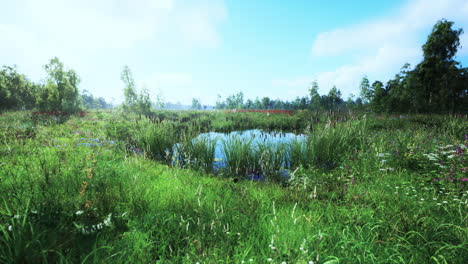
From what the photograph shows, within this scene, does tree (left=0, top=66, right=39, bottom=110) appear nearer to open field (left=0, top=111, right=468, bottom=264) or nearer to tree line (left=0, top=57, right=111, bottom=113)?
tree line (left=0, top=57, right=111, bottom=113)

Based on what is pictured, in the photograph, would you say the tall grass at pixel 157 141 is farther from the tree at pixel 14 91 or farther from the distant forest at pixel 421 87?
the tree at pixel 14 91

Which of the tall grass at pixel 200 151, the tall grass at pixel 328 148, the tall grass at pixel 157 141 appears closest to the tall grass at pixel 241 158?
the tall grass at pixel 200 151

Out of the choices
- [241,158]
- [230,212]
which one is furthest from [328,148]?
[230,212]

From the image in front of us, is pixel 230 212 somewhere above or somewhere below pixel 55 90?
below

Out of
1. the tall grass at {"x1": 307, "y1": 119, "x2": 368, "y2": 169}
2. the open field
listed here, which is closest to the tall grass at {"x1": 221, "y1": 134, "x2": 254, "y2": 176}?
the open field

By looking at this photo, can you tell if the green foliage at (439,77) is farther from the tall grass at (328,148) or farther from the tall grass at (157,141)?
the tall grass at (157,141)

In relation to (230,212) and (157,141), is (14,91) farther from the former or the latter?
(230,212)

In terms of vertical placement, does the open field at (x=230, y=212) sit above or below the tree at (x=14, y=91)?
below

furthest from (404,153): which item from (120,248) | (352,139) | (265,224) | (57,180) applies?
(57,180)

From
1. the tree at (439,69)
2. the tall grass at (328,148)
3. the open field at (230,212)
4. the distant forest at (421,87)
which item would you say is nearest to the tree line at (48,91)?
the distant forest at (421,87)

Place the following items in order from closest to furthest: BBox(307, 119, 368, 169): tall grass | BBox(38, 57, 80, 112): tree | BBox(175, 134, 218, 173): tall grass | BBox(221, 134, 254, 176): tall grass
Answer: BBox(221, 134, 254, 176): tall grass
BBox(175, 134, 218, 173): tall grass
BBox(307, 119, 368, 169): tall grass
BBox(38, 57, 80, 112): tree

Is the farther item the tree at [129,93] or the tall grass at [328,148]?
the tree at [129,93]

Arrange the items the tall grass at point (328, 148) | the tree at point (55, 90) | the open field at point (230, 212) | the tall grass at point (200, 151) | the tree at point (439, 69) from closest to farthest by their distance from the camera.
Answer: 1. the open field at point (230, 212)
2. the tall grass at point (200, 151)
3. the tall grass at point (328, 148)
4. the tree at point (55, 90)
5. the tree at point (439, 69)

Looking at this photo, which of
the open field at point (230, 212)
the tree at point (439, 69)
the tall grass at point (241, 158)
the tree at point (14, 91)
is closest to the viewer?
the open field at point (230, 212)
